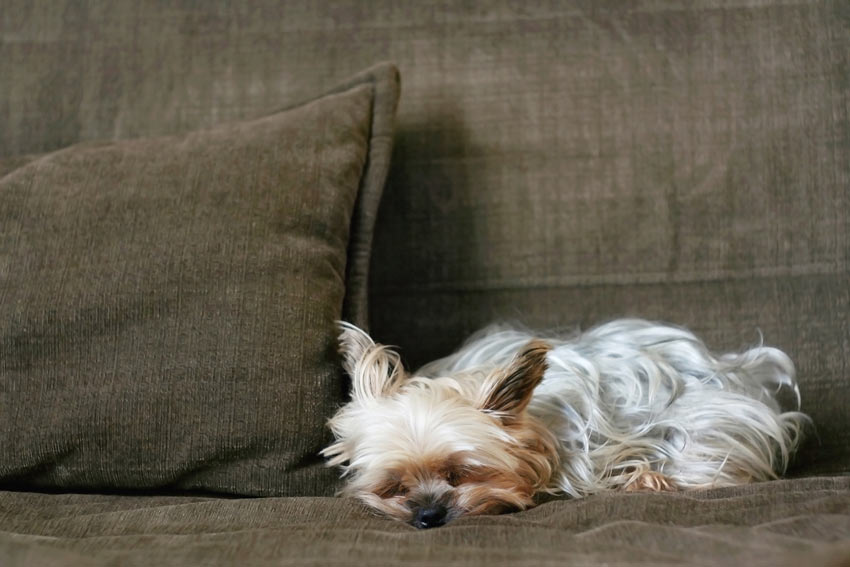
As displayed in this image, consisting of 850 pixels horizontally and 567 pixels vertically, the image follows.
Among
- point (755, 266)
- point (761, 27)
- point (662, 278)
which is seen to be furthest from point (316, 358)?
point (761, 27)

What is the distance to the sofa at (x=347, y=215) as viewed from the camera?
1.21 metres

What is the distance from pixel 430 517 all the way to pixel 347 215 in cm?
53

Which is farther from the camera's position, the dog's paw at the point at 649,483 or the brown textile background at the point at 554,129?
the brown textile background at the point at 554,129

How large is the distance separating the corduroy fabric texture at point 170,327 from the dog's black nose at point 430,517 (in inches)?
6.8

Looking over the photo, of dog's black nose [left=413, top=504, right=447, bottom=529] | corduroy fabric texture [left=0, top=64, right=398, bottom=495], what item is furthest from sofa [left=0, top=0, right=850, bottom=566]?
dog's black nose [left=413, top=504, right=447, bottom=529]

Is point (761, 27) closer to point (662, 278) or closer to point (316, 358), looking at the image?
point (662, 278)

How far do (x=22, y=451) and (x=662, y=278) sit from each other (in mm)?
1157

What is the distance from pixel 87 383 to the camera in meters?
1.22

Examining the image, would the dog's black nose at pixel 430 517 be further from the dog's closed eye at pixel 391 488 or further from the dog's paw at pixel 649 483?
the dog's paw at pixel 649 483

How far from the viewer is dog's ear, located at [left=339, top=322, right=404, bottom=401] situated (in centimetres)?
126

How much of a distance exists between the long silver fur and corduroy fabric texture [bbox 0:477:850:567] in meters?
0.15

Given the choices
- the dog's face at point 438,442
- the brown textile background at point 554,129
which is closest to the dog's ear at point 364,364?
the dog's face at point 438,442

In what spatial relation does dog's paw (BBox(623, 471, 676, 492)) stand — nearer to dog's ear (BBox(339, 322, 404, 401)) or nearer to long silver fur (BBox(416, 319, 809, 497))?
long silver fur (BBox(416, 319, 809, 497))

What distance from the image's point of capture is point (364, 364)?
1.26 metres
